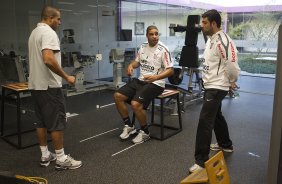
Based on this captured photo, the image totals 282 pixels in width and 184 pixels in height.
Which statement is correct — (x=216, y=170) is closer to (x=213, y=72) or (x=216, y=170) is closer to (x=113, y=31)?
(x=213, y=72)

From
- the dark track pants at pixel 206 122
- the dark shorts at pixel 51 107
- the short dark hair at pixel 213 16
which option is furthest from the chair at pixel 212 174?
the dark shorts at pixel 51 107

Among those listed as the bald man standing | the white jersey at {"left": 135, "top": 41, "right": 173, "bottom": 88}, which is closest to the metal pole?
the bald man standing

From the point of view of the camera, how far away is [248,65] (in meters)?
7.70

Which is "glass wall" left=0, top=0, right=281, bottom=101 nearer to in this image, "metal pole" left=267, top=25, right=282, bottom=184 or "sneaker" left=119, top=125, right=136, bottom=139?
"sneaker" left=119, top=125, right=136, bottom=139

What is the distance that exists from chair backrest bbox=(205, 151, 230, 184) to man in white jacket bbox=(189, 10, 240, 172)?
410 mm

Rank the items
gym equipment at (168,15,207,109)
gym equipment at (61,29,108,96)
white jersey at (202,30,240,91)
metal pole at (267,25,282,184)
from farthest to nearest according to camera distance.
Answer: gym equipment at (61,29,108,96)
gym equipment at (168,15,207,109)
white jersey at (202,30,240,91)
metal pole at (267,25,282,184)

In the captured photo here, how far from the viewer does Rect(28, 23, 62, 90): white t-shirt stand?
8.47 ft

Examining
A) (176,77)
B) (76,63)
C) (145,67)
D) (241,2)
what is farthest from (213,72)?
(241,2)

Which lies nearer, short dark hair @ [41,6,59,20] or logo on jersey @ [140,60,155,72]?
short dark hair @ [41,6,59,20]

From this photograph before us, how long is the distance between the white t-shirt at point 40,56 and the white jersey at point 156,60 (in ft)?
4.07

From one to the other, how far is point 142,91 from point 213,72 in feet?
3.45

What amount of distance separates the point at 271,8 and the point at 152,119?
178 inches

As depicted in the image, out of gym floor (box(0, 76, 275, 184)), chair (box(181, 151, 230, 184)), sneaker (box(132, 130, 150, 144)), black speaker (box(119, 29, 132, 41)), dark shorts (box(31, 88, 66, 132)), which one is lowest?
gym floor (box(0, 76, 275, 184))

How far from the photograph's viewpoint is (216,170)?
2.15m
